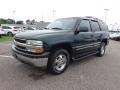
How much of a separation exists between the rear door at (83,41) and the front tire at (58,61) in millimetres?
525

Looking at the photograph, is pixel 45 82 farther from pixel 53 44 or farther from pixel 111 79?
pixel 111 79

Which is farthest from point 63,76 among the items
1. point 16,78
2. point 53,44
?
point 16,78

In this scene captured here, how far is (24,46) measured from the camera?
3742 millimetres

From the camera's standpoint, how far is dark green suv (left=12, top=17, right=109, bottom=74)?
3566 mm

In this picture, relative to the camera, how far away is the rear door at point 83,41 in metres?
4.53

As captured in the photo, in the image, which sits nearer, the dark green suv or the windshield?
the dark green suv

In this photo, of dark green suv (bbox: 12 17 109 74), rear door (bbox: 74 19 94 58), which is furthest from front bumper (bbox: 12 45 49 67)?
rear door (bbox: 74 19 94 58)

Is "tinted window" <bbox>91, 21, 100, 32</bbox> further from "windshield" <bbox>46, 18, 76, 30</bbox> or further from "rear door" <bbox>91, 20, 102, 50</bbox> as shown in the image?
"windshield" <bbox>46, 18, 76, 30</bbox>

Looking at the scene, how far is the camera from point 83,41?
4.75m

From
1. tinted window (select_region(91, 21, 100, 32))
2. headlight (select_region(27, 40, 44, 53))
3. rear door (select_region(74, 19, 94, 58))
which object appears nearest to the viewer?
headlight (select_region(27, 40, 44, 53))

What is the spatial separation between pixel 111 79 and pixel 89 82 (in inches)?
29.5

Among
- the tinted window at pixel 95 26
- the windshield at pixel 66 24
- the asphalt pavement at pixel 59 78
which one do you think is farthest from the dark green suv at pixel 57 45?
the asphalt pavement at pixel 59 78

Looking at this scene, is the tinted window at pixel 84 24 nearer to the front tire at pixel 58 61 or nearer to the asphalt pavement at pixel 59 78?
the front tire at pixel 58 61

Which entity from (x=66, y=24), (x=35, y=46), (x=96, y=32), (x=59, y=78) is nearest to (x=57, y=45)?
(x=35, y=46)
